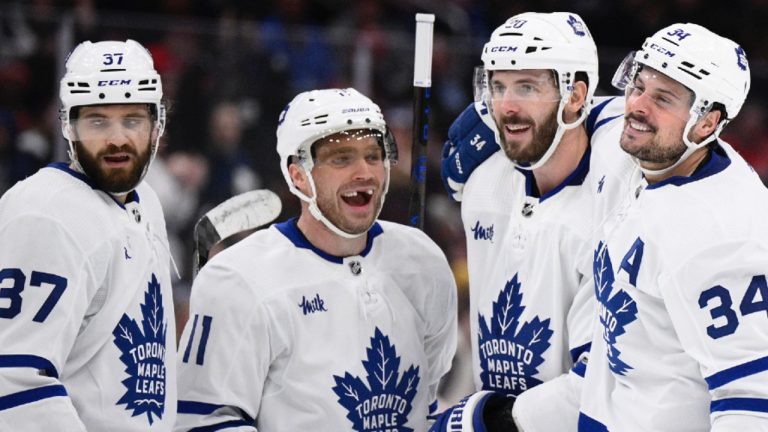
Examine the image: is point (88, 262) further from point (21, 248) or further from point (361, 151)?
point (361, 151)

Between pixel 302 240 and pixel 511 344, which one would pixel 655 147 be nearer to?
pixel 511 344

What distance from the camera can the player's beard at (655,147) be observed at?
2852mm

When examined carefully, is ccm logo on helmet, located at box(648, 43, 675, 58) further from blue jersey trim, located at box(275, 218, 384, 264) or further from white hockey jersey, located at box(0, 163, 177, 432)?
white hockey jersey, located at box(0, 163, 177, 432)

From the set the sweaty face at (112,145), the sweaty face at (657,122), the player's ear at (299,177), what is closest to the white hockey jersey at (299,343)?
the player's ear at (299,177)

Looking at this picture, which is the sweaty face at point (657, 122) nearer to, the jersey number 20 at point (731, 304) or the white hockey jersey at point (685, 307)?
the white hockey jersey at point (685, 307)

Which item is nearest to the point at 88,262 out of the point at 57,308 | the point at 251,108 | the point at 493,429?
the point at 57,308

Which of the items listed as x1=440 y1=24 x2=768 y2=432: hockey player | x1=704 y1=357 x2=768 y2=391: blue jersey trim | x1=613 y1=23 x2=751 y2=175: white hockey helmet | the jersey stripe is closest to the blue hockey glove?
x1=440 y1=24 x2=768 y2=432: hockey player

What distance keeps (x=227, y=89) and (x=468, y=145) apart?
5.85 feet

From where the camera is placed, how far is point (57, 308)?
2746 mm

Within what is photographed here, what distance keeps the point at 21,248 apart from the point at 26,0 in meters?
3.80

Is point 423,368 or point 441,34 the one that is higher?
point 441,34

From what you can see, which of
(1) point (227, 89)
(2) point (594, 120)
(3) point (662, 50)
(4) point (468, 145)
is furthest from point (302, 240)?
(1) point (227, 89)

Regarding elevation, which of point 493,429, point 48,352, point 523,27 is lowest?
point 493,429

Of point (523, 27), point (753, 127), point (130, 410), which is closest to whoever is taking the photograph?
point (130, 410)
